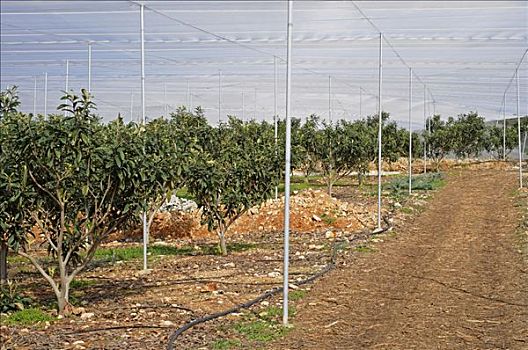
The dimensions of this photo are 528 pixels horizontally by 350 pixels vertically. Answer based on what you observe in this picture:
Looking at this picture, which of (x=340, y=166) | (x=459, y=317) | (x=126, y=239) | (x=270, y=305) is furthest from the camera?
(x=340, y=166)

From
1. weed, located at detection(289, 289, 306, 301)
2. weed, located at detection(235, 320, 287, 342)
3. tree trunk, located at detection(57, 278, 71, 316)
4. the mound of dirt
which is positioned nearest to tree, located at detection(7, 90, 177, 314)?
tree trunk, located at detection(57, 278, 71, 316)

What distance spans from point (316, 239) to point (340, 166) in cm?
868

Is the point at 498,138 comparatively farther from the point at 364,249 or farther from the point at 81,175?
the point at 81,175

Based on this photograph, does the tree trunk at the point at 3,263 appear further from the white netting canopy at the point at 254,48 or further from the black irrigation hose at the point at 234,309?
the white netting canopy at the point at 254,48

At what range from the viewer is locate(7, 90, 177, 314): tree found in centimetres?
658

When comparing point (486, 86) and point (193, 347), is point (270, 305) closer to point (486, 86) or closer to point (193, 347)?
point (193, 347)

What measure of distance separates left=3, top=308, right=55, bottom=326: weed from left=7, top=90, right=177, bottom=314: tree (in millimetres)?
217

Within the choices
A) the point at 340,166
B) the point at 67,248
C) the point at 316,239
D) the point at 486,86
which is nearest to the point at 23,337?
the point at 67,248

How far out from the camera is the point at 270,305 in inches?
306

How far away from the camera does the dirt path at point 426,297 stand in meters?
6.49

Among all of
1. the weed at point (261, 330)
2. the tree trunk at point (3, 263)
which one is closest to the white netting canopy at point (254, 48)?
the tree trunk at point (3, 263)

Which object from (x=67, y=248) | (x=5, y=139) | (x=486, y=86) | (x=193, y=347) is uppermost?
(x=486, y=86)

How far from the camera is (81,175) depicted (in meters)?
6.91

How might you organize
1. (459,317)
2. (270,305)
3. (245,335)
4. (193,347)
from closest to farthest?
(193,347) < (245,335) < (459,317) < (270,305)
